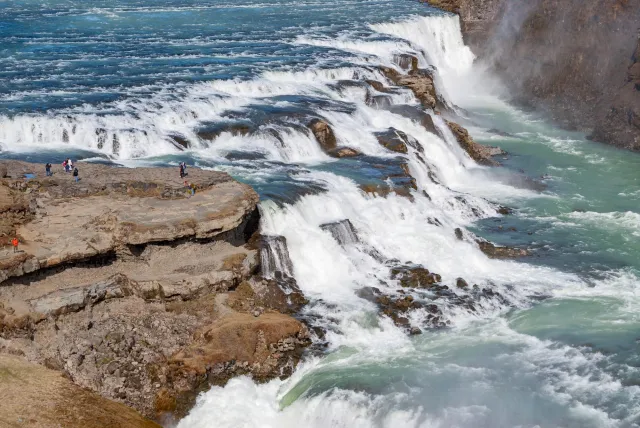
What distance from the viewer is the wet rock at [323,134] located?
32781mm

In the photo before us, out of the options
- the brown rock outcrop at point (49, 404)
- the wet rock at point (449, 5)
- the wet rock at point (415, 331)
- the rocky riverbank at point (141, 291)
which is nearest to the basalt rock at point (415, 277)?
the wet rock at point (415, 331)

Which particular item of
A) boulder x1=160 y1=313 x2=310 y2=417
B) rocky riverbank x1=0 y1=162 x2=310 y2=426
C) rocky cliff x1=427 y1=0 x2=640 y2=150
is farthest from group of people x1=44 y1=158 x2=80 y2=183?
rocky cliff x1=427 y1=0 x2=640 y2=150

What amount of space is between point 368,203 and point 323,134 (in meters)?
6.11

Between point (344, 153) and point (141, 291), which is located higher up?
point (344, 153)

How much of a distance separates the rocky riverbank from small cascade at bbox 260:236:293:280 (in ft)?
1.19

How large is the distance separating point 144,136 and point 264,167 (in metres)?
5.45

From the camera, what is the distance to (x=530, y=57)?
53.2 m

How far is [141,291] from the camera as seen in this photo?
19.3 metres

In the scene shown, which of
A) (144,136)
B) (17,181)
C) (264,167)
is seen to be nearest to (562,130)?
(264,167)

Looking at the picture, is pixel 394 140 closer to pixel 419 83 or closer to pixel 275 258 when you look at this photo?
pixel 419 83

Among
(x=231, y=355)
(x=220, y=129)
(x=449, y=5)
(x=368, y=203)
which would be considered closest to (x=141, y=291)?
(x=231, y=355)

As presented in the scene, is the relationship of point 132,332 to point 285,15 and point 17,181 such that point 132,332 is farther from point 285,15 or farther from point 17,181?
point 285,15

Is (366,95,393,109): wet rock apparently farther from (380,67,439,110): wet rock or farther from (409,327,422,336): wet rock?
(409,327,422,336): wet rock

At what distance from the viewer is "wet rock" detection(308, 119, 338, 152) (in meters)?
32.8
